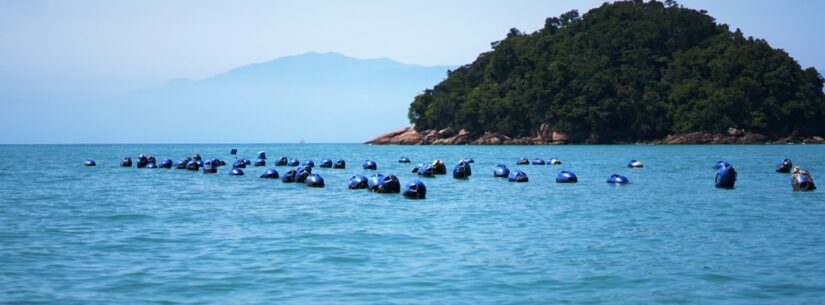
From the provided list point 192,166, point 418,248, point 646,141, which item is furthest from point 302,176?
point 646,141

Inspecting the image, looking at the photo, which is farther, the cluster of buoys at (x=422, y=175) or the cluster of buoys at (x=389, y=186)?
the cluster of buoys at (x=422, y=175)

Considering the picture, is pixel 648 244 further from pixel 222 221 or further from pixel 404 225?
pixel 222 221

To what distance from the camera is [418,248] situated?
2269 cm

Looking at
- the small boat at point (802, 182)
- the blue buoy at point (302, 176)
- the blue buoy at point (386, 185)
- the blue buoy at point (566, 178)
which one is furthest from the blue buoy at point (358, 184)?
the small boat at point (802, 182)

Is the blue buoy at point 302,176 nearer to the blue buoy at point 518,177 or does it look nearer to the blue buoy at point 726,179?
the blue buoy at point 518,177

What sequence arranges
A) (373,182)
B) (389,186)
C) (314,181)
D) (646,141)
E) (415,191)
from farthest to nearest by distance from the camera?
(646,141)
(314,181)
(373,182)
(389,186)
(415,191)

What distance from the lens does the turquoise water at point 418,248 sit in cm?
1678

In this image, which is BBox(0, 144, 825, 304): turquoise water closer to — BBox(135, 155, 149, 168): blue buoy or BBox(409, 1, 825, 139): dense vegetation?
BBox(135, 155, 149, 168): blue buoy

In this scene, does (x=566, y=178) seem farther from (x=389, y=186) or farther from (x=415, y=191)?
(x=415, y=191)

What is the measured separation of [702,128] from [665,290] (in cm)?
16639

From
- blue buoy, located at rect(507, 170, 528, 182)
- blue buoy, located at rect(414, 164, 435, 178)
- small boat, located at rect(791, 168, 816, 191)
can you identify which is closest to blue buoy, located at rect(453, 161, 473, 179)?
blue buoy, located at rect(414, 164, 435, 178)

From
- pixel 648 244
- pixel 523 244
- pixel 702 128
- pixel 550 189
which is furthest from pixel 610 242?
pixel 702 128

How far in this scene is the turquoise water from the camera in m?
16.8

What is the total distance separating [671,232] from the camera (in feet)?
85.0
